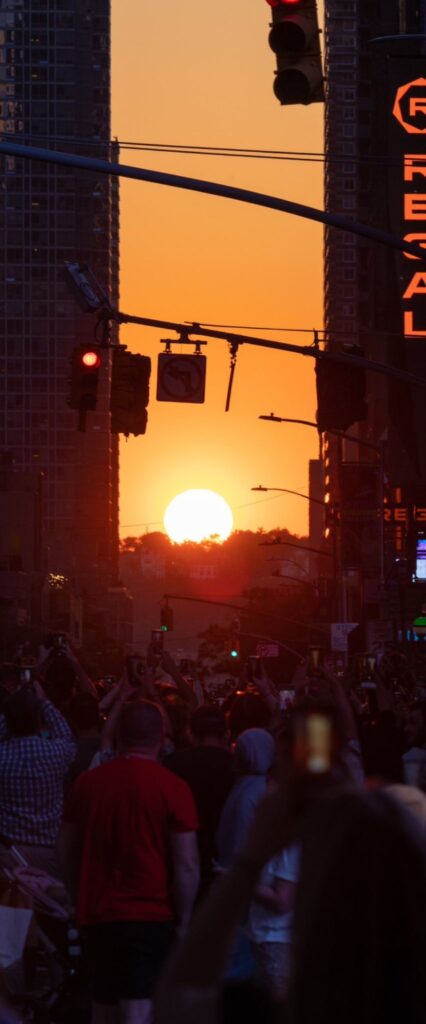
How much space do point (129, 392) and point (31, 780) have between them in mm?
13225

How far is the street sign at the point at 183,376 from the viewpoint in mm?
25906

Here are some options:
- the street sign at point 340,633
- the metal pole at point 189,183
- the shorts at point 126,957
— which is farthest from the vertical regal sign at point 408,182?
the shorts at point 126,957

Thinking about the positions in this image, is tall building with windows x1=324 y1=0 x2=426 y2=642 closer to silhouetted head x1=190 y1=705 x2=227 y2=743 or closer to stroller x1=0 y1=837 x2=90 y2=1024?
silhouetted head x1=190 y1=705 x2=227 y2=743

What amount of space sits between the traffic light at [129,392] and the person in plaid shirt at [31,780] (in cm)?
1256

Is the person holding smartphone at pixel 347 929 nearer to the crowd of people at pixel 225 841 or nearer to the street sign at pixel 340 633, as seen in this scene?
the crowd of people at pixel 225 841

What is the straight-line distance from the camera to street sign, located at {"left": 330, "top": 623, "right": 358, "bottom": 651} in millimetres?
50562

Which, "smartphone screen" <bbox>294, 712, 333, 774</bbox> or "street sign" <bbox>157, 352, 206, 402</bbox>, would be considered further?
"street sign" <bbox>157, 352, 206, 402</bbox>

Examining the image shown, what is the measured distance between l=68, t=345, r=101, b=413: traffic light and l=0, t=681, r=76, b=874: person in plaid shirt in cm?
1206

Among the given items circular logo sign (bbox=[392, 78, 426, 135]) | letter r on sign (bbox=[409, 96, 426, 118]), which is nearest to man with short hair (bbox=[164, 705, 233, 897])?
circular logo sign (bbox=[392, 78, 426, 135])

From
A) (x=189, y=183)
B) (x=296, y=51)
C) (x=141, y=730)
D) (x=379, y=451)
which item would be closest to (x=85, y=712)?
(x=141, y=730)

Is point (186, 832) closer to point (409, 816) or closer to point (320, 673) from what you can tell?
point (409, 816)

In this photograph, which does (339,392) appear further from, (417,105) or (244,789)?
(417,105)

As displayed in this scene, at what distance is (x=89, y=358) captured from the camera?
2222 centimetres

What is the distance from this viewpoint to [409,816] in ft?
6.84
